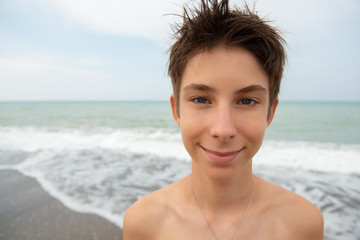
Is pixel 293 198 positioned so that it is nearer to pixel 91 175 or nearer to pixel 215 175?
pixel 215 175

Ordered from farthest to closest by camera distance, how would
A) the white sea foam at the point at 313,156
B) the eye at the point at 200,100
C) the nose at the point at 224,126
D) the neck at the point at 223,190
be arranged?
1. the white sea foam at the point at 313,156
2. the neck at the point at 223,190
3. the eye at the point at 200,100
4. the nose at the point at 224,126

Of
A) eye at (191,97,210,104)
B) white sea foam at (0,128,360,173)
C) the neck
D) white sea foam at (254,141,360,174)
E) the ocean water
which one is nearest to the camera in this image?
eye at (191,97,210,104)

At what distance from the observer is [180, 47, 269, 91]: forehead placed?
1099 millimetres

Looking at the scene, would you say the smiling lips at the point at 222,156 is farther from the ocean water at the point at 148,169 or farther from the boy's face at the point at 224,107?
the ocean water at the point at 148,169

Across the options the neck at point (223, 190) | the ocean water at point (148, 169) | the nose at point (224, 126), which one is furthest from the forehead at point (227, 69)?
the ocean water at point (148, 169)

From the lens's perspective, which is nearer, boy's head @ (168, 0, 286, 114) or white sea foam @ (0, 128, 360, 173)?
boy's head @ (168, 0, 286, 114)

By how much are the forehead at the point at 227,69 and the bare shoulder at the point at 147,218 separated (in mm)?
918

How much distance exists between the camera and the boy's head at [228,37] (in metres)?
1.21

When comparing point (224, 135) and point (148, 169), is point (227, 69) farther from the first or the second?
point (148, 169)

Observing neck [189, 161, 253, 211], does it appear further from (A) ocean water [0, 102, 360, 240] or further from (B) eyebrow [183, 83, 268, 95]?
(A) ocean water [0, 102, 360, 240]

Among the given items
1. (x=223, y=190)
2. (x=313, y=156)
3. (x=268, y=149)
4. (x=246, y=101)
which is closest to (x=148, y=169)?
(x=223, y=190)

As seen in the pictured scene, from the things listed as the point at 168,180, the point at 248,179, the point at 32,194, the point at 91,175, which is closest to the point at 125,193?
the point at 168,180

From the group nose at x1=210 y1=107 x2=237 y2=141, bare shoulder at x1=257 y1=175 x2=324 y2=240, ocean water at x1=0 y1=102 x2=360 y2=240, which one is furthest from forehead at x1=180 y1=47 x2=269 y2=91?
ocean water at x1=0 y1=102 x2=360 y2=240

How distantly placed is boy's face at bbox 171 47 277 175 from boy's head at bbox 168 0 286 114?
6 cm
